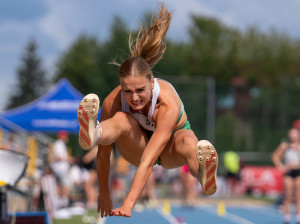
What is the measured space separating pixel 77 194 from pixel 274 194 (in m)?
6.69

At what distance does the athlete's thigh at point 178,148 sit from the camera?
457 centimetres

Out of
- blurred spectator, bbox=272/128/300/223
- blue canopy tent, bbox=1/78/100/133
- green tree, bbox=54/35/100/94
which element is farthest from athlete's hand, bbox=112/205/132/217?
green tree, bbox=54/35/100/94

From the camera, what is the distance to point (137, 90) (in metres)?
4.29

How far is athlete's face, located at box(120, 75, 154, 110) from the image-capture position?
423 cm

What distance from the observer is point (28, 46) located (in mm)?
58500

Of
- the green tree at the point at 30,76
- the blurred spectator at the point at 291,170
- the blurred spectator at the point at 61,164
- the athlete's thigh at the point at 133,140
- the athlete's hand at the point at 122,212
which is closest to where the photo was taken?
the athlete's hand at the point at 122,212

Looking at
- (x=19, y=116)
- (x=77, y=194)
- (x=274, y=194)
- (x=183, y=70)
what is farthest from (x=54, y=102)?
(x=183, y=70)

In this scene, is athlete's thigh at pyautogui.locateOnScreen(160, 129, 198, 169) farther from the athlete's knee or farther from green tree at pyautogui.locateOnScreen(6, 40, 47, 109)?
green tree at pyautogui.locateOnScreen(6, 40, 47, 109)

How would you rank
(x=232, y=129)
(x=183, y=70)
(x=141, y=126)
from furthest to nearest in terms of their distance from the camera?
(x=183, y=70)
(x=232, y=129)
(x=141, y=126)

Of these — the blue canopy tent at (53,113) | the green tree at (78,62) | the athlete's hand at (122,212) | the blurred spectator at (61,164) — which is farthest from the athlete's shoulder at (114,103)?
the green tree at (78,62)

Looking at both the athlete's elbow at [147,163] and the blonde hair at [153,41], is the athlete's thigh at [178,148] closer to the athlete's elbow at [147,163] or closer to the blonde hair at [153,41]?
the athlete's elbow at [147,163]

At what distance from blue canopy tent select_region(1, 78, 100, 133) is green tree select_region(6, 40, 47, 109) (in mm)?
43366

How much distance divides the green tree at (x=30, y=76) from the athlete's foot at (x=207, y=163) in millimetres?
51635

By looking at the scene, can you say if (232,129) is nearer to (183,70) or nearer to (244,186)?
(244,186)
